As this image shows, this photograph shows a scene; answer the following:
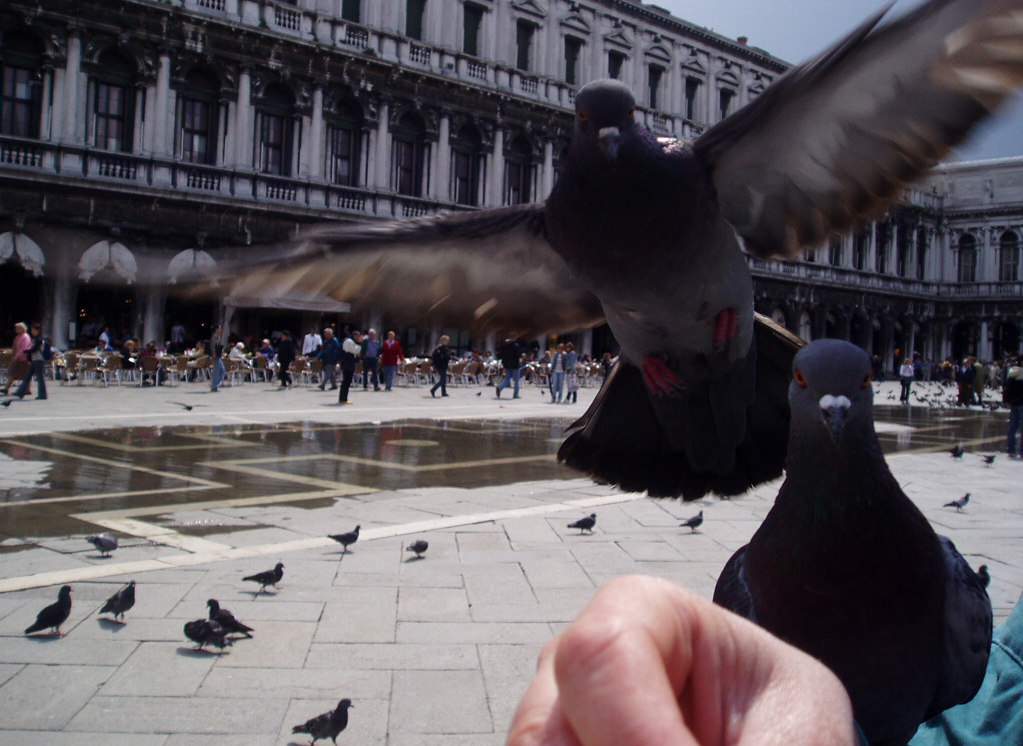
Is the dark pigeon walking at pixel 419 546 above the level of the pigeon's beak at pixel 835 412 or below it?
below

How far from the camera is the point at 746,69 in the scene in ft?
45.8

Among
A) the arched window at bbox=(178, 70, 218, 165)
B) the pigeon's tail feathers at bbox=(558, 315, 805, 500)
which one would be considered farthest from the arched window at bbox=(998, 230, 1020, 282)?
the pigeon's tail feathers at bbox=(558, 315, 805, 500)

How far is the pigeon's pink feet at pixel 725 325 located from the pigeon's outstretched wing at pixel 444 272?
22.5 inches

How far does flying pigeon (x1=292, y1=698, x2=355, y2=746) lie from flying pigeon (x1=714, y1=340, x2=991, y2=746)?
177 cm

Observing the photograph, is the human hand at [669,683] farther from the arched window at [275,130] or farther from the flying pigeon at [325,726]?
the arched window at [275,130]

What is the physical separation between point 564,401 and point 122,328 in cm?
1352

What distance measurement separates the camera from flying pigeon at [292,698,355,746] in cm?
288

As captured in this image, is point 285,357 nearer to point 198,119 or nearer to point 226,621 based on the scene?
point 198,119

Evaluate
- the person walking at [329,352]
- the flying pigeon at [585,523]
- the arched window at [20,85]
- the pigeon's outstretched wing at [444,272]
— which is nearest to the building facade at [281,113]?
the arched window at [20,85]

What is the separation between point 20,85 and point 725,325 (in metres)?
26.3

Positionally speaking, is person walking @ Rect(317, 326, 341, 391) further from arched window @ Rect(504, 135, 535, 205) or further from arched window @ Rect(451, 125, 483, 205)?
arched window @ Rect(504, 135, 535, 205)

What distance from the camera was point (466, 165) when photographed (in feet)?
100.0

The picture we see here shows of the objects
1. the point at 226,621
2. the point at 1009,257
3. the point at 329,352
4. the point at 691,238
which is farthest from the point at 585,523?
the point at 1009,257

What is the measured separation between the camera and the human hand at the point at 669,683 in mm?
549
